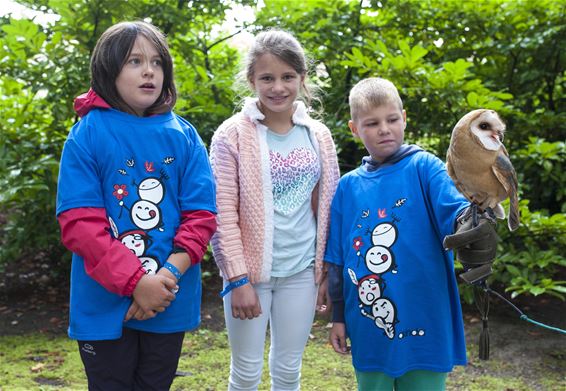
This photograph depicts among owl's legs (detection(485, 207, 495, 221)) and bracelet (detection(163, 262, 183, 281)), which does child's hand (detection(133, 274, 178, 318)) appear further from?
owl's legs (detection(485, 207, 495, 221))

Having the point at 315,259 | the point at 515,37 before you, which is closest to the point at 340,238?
the point at 315,259

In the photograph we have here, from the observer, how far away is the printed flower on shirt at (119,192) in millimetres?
2107

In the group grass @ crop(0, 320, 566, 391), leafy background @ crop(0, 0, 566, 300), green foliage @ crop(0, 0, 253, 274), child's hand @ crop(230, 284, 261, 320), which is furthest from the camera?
green foliage @ crop(0, 0, 253, 274)

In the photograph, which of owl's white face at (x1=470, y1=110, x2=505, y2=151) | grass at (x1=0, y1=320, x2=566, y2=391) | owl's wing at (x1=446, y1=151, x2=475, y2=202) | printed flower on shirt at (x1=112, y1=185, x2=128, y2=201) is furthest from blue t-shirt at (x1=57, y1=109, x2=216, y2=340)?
grass at (x1=0, y1=320, x2=566, y2=391)

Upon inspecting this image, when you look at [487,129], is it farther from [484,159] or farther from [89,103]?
[89,103]

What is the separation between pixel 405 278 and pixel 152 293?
2.78 ft

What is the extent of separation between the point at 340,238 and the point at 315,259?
0.18 metres

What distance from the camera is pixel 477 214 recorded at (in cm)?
184

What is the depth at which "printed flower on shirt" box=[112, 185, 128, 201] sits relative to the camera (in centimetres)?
211

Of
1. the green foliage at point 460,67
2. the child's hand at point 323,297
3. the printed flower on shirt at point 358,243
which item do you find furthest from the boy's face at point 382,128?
the green foliage at point 460,67

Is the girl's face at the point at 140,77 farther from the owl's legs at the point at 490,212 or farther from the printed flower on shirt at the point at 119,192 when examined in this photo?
the owl's legs at the point at 490,212

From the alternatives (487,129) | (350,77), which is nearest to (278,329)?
(487,129)

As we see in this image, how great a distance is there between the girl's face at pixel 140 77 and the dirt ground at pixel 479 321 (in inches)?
101

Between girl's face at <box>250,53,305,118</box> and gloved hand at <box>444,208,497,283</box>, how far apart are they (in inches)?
36.1
